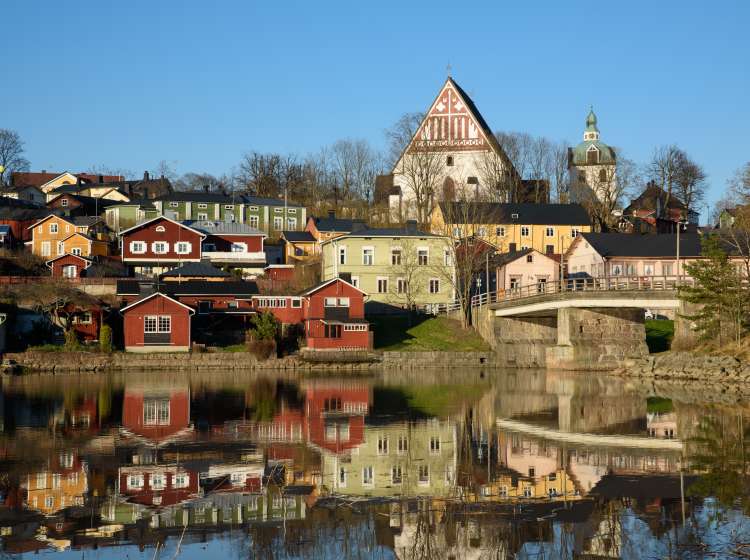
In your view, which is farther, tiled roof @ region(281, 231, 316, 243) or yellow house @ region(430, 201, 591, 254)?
tiled roof @ region(281, 231, 316, 243)

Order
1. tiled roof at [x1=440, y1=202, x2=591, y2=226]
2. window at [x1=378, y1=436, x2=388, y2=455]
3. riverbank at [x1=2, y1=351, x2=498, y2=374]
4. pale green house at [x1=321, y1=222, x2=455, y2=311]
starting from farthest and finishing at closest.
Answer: tiled roof at [x1=440, y1=202, x2=591, y2=226] < pale green house at [x1=321, y1=222, x2=455, y2=311] < riverbank at [x1=2, y1=351, x2=498, y2=374] < window at [x1=378, y1=436, x2=388, y2=455]

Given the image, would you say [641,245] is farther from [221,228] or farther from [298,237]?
[221,228]

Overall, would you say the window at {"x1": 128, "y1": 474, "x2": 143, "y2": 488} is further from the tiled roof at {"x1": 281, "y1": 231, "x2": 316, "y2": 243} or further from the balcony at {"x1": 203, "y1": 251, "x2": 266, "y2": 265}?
the tiled roof at {"x1": 281, "y1": 231, "x2": 316, "y2": 243}

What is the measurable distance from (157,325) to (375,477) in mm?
43822

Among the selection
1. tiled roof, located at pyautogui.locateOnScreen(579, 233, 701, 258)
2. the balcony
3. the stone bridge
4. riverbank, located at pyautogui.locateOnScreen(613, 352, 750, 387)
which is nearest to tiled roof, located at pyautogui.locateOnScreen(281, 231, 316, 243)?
the balcony

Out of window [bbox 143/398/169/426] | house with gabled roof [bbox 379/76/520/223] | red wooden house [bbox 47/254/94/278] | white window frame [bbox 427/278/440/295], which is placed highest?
house with gabled roof [bbox 379/76/520/223]

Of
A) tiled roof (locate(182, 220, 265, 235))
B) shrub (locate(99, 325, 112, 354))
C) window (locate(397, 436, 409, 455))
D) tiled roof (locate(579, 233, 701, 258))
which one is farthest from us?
tiled roof (locate(182, 220, 265, 235))

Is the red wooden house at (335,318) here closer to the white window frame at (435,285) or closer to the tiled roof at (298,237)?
the white window frame at (435,285)

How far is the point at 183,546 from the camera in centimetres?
1780

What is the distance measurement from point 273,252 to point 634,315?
4349 centimetres

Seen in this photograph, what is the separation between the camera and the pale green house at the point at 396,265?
3103 inches

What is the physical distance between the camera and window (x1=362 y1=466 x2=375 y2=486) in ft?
77.4

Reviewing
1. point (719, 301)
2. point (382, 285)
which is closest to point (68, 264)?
point (382, 285)

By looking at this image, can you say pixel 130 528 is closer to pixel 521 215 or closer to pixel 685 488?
pixel 685 488
